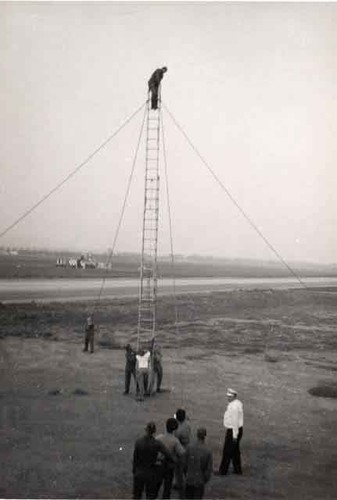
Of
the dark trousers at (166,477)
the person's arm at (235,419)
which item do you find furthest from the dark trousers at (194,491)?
the person's arm at (235,419)

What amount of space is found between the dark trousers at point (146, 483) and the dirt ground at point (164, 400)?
52cm

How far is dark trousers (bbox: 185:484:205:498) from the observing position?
6406 mm

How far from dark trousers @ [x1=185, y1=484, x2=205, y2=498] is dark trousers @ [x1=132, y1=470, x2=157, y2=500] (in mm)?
403

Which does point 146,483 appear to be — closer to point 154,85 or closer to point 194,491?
point 194,491

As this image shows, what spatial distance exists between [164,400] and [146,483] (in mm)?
4196

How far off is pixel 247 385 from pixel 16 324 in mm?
8744

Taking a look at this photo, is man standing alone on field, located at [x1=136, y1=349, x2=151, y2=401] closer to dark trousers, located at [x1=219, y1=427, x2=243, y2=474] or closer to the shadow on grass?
dark trousers, located at [x1=219, y1=427, x2=243, y2=474]

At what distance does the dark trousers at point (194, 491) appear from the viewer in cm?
641

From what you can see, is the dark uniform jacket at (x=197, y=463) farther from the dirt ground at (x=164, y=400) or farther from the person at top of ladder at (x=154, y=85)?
the person at top of ladder at (x=154, y=85)

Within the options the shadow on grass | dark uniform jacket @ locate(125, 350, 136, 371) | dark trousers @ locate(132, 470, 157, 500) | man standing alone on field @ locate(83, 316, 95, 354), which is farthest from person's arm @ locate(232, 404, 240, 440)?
man standing alone on field @ locate(83, 316, 95, 354)

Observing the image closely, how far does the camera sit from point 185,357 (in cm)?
1490

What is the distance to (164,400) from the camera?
34.8 ft

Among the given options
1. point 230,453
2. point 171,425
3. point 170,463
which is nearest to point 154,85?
point 171,425

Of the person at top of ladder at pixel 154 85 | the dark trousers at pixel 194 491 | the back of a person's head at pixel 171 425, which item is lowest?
the dark trousers at pixel 194 491
